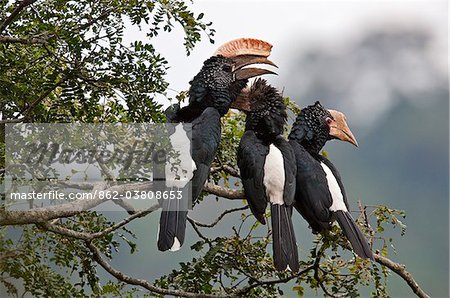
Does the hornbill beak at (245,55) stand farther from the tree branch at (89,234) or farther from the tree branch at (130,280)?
the tree branch at (130,280)

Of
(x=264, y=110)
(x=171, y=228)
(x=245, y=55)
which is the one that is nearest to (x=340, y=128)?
(x=264, y=110)

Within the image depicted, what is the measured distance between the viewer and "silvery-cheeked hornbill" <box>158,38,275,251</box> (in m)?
2.11

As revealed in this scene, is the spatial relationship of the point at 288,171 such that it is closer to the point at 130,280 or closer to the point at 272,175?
the point at 272,175

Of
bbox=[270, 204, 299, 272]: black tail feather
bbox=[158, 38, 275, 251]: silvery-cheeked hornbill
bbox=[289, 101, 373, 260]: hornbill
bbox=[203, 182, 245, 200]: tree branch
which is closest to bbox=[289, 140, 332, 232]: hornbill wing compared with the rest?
bbox=[289, 101, 373, 260]: hornbill

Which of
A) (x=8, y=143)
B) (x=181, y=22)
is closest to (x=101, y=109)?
(x=8, y=143)

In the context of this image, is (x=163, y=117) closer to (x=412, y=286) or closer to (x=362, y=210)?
(x=362, y=210)

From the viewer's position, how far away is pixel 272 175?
2.35 metres

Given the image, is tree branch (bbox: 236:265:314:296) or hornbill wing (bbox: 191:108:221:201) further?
tree branch (bbox: 236:265:314:296)

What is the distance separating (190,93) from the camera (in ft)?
8.62

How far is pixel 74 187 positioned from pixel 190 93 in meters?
0.57

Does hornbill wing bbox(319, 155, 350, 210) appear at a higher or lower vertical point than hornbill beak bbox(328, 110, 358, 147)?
lower

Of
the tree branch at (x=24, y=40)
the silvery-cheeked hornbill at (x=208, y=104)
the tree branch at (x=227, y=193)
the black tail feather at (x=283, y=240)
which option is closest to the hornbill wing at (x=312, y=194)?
the black tail feather at (x=283, y=240)

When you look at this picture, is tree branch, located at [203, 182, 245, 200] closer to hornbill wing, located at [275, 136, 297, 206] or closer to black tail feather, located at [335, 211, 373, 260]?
hornbill wing, located at [275, 136, 297, 206]

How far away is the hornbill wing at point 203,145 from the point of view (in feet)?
7.24
